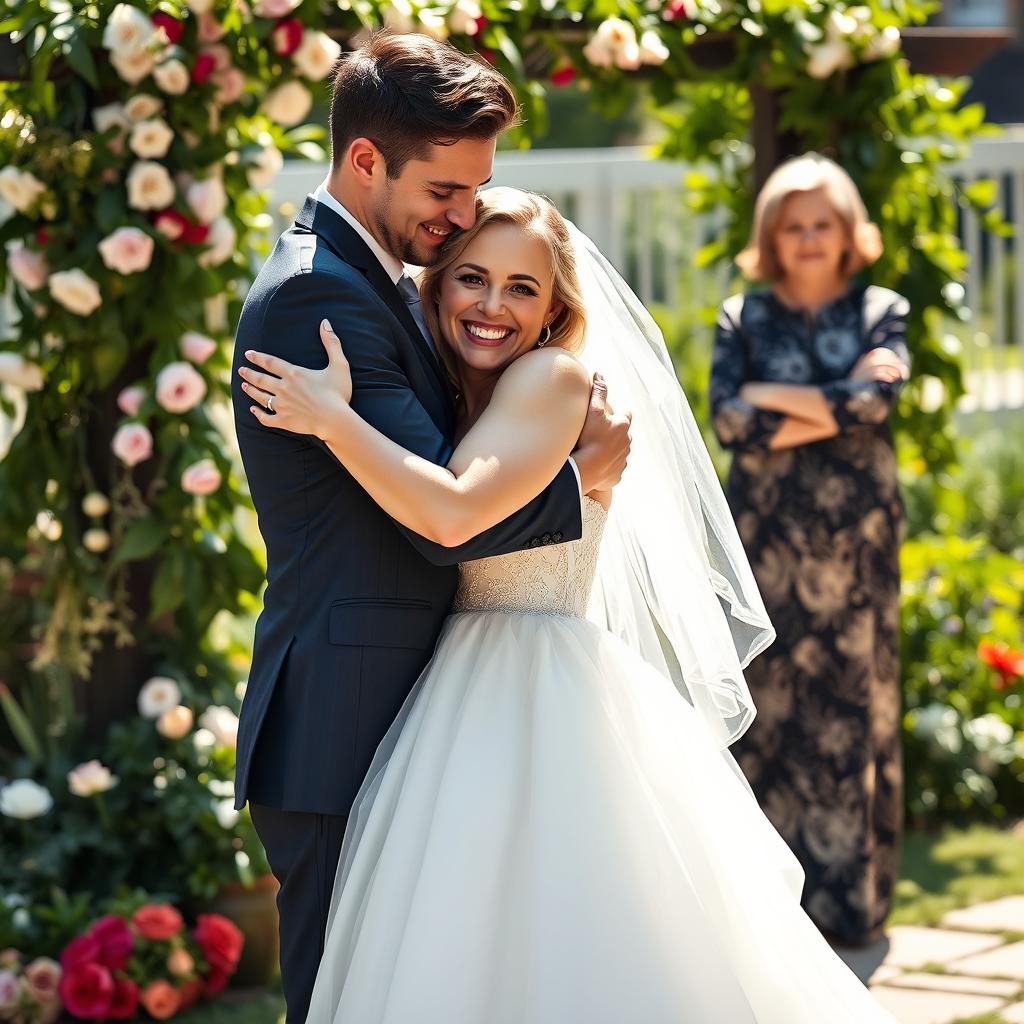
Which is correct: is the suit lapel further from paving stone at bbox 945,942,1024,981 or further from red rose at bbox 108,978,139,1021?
paving stone at bbox 945,942,1024,981

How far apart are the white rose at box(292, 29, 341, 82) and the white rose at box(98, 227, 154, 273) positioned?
58 cm

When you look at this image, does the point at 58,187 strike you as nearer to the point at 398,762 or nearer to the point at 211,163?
the point at 211,163

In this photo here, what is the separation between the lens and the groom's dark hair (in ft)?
7.41

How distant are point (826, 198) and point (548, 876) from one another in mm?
2520

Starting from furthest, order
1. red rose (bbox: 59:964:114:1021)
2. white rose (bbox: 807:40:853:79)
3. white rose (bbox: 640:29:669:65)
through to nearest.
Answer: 1. white rose (bbox: 807:40:853:79)
2. white rose (bbox: 640:29:669:65)
3. red rose (bbox: 59:964:114:1021)

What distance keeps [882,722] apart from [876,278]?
4.72ft

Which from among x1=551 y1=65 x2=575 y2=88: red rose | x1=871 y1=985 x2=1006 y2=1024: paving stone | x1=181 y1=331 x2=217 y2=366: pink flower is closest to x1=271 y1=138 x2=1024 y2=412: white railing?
x1=551 y1=65 x2=575 y2=88: red rose

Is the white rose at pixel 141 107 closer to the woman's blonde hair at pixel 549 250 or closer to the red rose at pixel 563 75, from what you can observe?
the red rose at pixel 563 75

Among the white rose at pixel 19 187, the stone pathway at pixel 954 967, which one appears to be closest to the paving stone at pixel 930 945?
the stone pathway at pixel 954 967

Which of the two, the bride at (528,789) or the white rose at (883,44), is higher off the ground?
the white rose at (883,44)

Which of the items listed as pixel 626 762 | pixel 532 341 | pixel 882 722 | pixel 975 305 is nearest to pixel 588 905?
pixel 626 762

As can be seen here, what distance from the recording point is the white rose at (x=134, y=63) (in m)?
3.63

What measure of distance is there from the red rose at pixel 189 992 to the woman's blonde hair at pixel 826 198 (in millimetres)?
2348

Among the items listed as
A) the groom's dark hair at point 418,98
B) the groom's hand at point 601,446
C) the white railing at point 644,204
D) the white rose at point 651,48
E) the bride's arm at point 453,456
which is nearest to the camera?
the bride's arm at point 453,456
